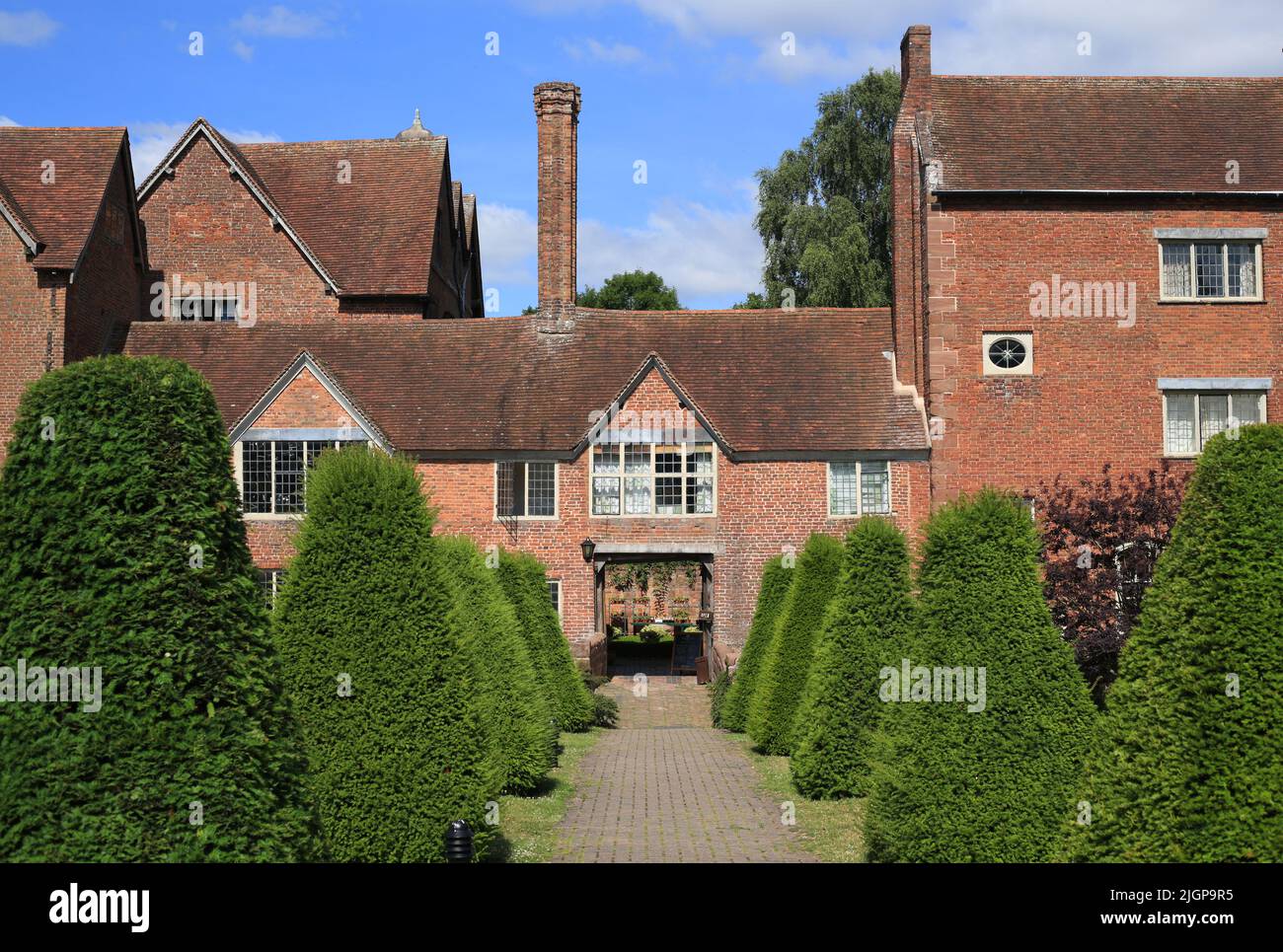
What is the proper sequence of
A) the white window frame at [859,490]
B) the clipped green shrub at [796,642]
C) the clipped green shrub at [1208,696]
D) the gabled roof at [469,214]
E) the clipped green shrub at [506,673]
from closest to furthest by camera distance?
1. the clipped green shrub at [1208,696]
2. the clipped green shrub at [506,673]
3. the clipped green shrub at [796,642]
4. the white window frame at [859,490]
5. the gabled roof at [469,214]

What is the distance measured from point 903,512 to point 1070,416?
462 centimetres

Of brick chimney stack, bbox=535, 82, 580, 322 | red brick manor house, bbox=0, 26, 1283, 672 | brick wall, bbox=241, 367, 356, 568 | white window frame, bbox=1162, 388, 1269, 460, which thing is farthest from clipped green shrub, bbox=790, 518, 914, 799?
brick chimney stack, bbox=535, 82, 580, 322

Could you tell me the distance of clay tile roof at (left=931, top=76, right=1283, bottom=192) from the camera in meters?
31.4

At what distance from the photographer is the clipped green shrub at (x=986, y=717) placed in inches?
400

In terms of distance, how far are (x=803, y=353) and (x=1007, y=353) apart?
5763 mm

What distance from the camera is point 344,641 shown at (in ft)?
33.4

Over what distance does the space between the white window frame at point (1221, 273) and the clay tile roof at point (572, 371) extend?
6766 millimetres

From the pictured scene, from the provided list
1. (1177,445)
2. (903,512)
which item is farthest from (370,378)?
(1177,445)

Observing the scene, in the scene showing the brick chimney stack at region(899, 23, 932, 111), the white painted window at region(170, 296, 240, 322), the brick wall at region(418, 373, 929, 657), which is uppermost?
the brick chimney stack at region(899, 23, 932, 111)

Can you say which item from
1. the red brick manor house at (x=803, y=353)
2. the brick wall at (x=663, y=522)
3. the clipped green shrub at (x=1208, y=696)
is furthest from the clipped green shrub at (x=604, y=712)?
the clipped green shrub at (x=1208, y=696)

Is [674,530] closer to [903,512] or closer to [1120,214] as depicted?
[903,512]

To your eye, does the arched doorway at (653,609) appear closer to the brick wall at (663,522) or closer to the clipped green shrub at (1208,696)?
the brick wall at (663,522)

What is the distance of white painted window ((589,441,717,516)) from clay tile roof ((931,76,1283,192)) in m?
9.12

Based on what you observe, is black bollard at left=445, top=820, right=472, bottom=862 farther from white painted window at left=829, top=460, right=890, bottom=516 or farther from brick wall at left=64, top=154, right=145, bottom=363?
brick wall at left=64, top=154, right=145, bottom=363
